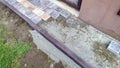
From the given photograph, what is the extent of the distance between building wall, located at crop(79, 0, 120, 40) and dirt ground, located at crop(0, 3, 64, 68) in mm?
1219

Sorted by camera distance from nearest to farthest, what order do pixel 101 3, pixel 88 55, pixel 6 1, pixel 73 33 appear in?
pixel 101 3
pixel 88 55
pixel 73 33
pixel 6 1

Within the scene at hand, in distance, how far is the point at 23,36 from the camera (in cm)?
402

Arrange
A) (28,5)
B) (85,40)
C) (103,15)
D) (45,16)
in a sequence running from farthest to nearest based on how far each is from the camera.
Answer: (28,5) → (45,16) → (85,40) → (103,15)

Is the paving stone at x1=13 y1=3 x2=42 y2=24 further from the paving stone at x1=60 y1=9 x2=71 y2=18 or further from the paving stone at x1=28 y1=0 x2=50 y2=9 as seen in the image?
the paving stone at x1=60 y1=9 x2=71 y2=18

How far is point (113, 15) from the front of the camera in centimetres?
360

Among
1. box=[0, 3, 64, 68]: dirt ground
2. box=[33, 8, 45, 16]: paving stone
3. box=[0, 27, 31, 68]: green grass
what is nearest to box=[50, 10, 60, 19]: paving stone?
box=[33, 8, 45, 16]: paving stone

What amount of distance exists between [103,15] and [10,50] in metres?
2.05

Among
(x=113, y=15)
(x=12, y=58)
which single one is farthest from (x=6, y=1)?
(x=113, y=15)

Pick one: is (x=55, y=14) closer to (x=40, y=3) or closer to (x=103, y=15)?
(x=40, y=3)

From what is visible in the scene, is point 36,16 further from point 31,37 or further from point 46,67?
point 46,67

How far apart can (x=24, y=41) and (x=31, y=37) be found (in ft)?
0.57

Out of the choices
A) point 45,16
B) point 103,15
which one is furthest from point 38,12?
point 103,15

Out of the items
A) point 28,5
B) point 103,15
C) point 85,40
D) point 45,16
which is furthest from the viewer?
point 28,5

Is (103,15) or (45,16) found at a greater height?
(103,15)
